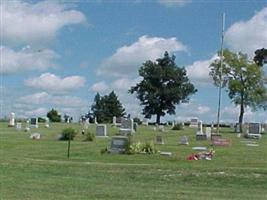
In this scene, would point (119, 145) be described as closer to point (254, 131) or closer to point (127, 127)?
point (127, 127)

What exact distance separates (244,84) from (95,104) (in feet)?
92.1

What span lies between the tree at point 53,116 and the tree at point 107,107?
804 centimetres

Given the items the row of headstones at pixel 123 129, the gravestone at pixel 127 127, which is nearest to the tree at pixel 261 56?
the gravestone at pixel 127 127

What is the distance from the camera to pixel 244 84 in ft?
217

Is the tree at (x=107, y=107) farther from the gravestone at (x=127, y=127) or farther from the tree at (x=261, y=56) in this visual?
the gravestone at (x=127, y=127)

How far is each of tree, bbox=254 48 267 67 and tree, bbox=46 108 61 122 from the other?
25356 mm

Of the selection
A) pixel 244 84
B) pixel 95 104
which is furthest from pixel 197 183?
pixel 95 104

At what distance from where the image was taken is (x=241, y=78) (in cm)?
6638

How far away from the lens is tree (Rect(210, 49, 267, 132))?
65125 millimetres

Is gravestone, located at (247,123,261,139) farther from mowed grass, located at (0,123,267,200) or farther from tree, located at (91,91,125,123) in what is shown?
tree, located at (91,91,125,123)

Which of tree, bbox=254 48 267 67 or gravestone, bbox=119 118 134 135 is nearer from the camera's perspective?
gravestone, bbox=119 118 134 135

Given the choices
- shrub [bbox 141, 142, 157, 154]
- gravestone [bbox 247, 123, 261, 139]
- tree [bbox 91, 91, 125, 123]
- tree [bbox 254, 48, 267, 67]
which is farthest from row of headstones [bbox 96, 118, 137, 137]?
tree [bbox 91, 91, 125, 123]

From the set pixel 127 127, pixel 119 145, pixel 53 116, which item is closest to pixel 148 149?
pixel 119 145

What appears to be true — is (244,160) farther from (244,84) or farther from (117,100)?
(117,100)
